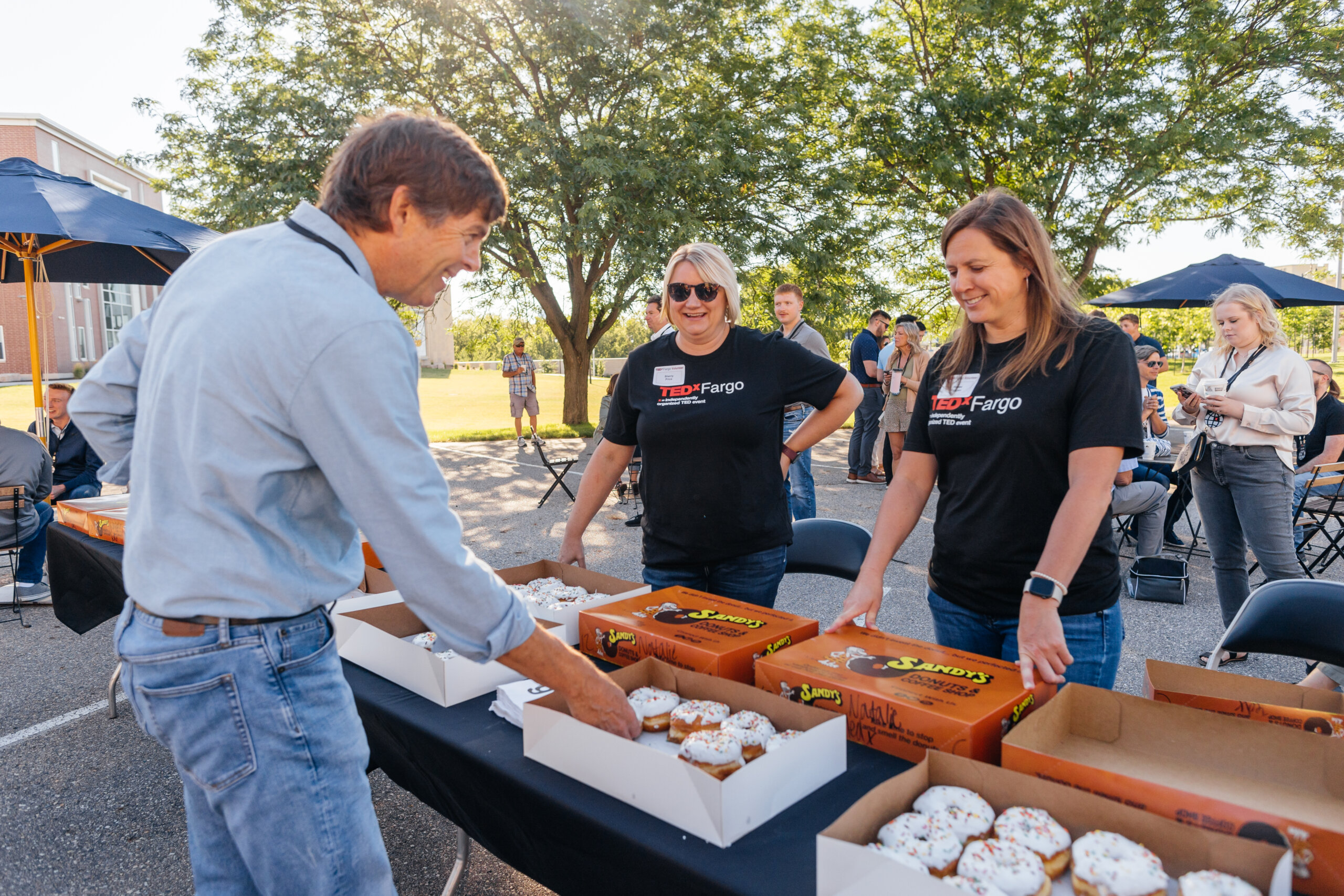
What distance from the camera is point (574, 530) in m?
2.47

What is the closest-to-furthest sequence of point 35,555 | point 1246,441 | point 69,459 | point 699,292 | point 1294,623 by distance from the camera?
point 1294,623 < point 699,292 < point 1246,441 < point 35,555 < point 69,459

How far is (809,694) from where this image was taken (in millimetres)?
1441

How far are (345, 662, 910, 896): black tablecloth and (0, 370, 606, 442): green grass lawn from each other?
964 centimetres

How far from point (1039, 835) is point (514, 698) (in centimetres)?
93

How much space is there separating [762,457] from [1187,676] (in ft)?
4.10

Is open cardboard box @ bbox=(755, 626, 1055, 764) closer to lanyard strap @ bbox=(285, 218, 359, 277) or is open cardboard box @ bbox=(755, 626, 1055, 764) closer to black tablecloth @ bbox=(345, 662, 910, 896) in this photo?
black tablecloth @ bbox=(345, 662, 910, 896)

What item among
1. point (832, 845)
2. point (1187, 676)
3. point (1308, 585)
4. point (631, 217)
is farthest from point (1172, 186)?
point (832, 845)

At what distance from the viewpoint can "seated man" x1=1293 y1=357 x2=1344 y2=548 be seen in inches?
228

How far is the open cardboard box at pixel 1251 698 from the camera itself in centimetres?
128

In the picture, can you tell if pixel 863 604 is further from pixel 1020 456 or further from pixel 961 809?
pixel 961 809

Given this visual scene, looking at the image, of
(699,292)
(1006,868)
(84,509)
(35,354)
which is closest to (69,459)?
(35,354)

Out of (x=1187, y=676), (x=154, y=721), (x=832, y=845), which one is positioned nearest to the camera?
(x=832, y=845)

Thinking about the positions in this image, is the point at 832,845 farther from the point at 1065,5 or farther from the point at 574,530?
the point at 1065,5

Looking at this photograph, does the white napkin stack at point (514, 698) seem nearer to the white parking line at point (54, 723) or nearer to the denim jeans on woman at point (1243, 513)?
the white parking line at point (54, 723)
